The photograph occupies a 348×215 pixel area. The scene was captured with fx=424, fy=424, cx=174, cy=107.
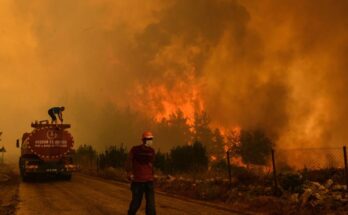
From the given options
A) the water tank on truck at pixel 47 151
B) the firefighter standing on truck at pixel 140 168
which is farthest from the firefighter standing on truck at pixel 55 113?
the firefighter standing on truck at pixel 140 168

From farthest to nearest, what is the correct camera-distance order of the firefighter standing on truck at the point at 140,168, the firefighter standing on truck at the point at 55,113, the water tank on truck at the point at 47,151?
the firefighter standing on truck at the point at 55,113
the water tank on truck at the point at 47,151
the firefighter standing on truck at the point at 140,168

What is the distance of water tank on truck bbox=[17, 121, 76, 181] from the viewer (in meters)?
23.8

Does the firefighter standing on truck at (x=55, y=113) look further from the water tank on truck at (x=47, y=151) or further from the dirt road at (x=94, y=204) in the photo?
the dirt road at (x=94, y=204)

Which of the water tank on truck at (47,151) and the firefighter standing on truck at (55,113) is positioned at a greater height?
the firefighter standing on truck at (55,113)

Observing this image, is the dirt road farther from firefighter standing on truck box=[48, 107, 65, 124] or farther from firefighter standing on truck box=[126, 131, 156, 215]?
firefighter standing on truck box=[48, 107, 65, 124]

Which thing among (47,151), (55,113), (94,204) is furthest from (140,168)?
(55,113)

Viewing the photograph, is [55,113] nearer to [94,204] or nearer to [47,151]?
[47,151]

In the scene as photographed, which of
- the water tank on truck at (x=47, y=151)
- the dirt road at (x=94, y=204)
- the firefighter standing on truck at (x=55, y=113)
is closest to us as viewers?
the dirt road at (x=94, y=204)

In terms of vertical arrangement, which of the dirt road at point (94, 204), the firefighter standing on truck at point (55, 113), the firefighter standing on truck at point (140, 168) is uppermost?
the firefighter standing on truck at point (55, 113)

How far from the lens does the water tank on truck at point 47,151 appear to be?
23766mm

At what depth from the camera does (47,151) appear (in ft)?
78.5

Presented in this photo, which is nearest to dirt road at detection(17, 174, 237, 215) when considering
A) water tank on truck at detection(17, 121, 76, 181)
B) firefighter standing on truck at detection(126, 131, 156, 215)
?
firefighter standing on truck at detection(126, 131, 156, 215)

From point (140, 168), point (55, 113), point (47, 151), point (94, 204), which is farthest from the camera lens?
point (55, 113)

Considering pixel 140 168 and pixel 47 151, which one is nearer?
pixel 140 168
